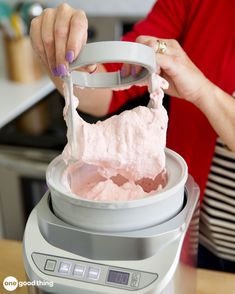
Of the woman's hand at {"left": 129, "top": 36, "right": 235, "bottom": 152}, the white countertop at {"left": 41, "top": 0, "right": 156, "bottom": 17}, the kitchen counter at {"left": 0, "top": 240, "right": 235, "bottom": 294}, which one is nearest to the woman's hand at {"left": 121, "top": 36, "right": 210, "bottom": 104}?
the woman's hand at {"left": 129, "top": 36, "right": 235, "bottom": 152}

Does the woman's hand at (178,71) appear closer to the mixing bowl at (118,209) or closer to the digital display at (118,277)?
the mixing bowl at (118,209)

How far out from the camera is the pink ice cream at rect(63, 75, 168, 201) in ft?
→ 1.89

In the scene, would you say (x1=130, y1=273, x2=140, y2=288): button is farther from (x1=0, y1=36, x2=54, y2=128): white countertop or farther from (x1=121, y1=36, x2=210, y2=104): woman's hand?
(x1=0, y1=36, x2=54, y2=128): white countertop

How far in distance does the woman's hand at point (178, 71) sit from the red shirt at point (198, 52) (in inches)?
6.3

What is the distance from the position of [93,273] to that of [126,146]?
15 centimetres

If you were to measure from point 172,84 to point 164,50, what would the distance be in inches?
2.9

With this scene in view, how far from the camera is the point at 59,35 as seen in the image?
657mm

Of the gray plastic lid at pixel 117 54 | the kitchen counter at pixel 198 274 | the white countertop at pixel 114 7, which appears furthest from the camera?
the white countertop at pixel 114 7

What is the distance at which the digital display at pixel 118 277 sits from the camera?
542 mm

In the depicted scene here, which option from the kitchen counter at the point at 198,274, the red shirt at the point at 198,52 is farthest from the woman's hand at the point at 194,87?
the kitchen counter at the point at 198,274

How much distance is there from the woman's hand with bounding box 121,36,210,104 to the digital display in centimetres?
29

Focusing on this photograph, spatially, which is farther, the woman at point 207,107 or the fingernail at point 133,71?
the woman at point 207,107

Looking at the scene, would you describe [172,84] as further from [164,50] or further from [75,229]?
[75,229]

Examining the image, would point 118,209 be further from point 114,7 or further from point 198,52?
point 114,7
